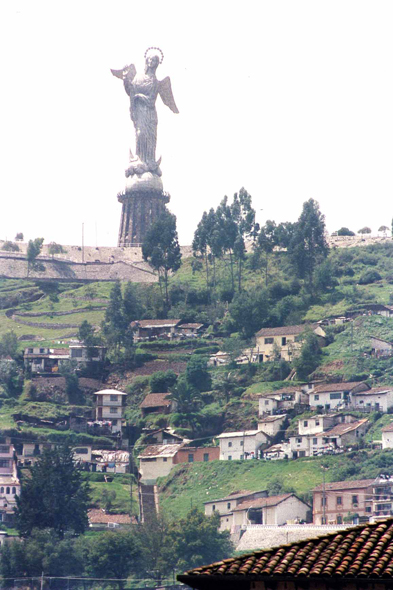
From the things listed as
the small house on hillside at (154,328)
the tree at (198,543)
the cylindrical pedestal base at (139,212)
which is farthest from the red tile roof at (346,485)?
the cylindrical pedestal base at (139,212)

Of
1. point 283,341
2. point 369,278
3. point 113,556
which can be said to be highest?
point 369,278

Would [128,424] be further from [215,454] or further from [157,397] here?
[215,454]

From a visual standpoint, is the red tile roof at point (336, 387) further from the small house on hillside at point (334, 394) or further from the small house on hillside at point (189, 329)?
the small house on hillside at point (189, 329)

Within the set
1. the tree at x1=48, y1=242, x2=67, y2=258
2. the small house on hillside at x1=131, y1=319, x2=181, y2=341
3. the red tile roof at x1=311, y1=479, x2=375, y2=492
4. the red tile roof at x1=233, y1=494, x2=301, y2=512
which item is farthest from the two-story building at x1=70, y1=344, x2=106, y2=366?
the red tile roof at x1=311, y1=479, x2=375, y2=492

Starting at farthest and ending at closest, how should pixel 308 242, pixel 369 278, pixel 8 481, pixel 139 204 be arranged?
1. pixel 139 204
2. pixel 308 242
3. pixel 369 278
4. pixel 8 481

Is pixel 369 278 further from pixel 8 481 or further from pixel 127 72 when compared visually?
pixel 8 481

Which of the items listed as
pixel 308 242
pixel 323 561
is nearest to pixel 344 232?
pixel 308 242

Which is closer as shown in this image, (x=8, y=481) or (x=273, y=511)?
(x=273, y=511)
